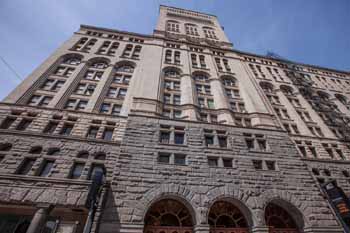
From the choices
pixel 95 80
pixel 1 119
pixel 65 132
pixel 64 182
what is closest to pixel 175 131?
pixel 64 182

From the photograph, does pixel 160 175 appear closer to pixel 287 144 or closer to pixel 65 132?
pixel 65 132

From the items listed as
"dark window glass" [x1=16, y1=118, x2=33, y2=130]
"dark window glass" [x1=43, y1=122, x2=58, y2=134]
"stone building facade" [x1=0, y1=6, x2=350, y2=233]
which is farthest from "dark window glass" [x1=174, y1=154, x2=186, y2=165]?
"dark window glass" [x1=16, y1=118, x2=33, y2=130]

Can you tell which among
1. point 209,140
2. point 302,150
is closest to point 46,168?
point 209,140

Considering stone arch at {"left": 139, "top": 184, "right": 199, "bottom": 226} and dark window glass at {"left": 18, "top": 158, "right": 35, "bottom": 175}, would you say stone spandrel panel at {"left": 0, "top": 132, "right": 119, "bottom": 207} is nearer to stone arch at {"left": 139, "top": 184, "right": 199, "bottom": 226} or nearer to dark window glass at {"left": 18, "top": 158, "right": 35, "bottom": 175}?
dark window glass at {"left": 18, "top": 158, "right": 35, "bottom": 175}

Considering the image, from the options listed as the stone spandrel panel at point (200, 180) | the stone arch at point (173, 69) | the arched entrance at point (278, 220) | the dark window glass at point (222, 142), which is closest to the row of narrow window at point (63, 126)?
the stone spandrel panel at point (200, 180)

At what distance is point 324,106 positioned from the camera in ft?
102

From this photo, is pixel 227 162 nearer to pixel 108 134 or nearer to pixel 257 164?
pixel 257 164

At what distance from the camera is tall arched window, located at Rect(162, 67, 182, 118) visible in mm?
20834

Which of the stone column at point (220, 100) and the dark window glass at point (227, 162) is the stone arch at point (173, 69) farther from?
the dark window glass at point (227, 162)

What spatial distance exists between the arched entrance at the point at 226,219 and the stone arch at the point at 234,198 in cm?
56

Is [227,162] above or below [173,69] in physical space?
below

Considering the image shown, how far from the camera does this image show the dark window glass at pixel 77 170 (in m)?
14.2

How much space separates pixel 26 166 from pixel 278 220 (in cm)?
2192

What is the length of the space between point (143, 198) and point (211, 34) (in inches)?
1824
